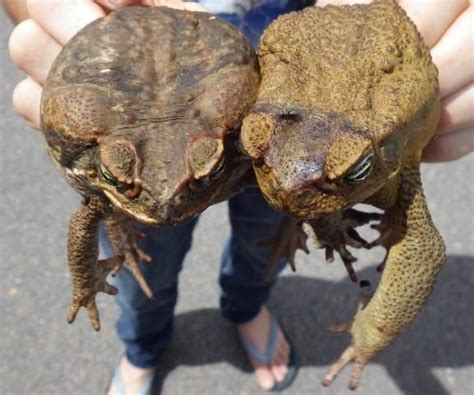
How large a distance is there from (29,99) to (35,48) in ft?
0.50

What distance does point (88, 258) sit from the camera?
171 cm

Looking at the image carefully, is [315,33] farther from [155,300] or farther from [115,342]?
[115,342]

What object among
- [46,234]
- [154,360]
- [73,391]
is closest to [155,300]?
[154,360]

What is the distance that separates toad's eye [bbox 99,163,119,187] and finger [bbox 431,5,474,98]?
834mm

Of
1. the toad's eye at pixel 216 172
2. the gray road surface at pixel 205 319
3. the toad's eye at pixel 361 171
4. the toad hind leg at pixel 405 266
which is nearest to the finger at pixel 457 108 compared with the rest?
the toad hind leg at pixel 405 266

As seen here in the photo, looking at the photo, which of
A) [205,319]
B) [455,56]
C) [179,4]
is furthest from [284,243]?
[205,319]

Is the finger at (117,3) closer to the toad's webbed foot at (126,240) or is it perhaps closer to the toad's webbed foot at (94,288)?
the toad's webbed foot at (126,240)

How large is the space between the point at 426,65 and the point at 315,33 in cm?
23

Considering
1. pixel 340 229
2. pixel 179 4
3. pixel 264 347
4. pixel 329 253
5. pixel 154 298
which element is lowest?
pixel 264 347

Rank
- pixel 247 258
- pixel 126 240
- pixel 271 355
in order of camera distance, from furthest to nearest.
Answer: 1. pixel 271 355
2. pixel 247 258
3. pixel 126 240

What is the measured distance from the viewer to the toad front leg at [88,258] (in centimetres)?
154

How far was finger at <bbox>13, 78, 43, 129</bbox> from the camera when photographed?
67.6 inches

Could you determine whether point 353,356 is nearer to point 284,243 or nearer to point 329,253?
point 329,253

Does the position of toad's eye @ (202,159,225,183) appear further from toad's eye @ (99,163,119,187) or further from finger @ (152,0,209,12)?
finger @ (152,0,209,12)
